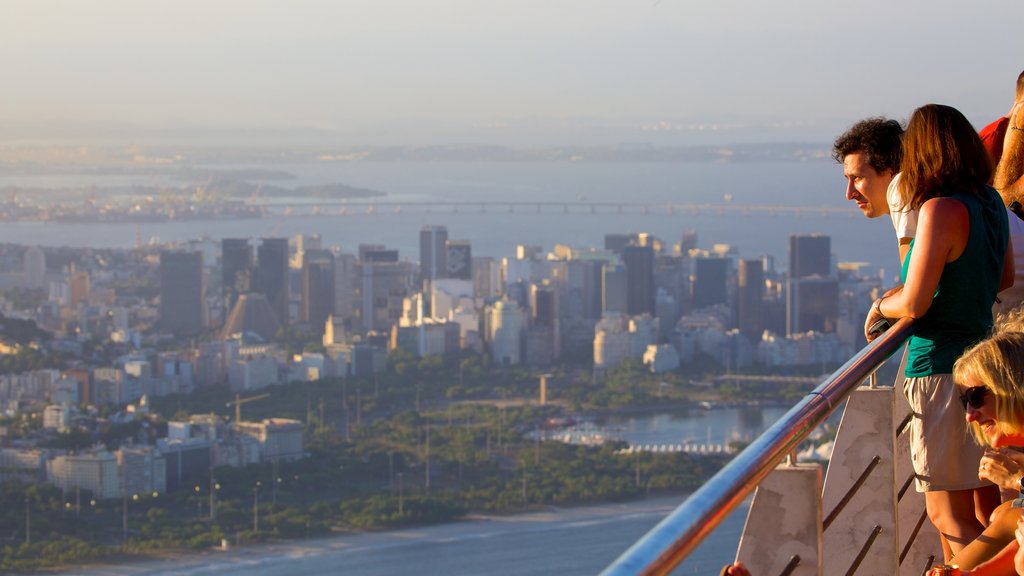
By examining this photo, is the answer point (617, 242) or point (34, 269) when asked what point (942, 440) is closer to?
point (34, 269)

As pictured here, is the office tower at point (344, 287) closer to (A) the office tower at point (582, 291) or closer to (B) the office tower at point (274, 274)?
(B) the office tower at point (274, 274)

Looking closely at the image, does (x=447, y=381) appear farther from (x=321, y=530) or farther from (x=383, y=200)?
(x=383, y=200)

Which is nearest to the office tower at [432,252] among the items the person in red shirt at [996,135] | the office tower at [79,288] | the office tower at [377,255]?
the office tower at [377,255]

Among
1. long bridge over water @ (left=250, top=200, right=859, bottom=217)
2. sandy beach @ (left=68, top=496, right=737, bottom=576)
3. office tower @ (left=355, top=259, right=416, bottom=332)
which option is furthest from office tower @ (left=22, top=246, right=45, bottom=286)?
sandy beach @ (left=68, top=496, right=737, bottom=576)

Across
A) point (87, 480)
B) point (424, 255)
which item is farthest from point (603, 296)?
point (87, 480)

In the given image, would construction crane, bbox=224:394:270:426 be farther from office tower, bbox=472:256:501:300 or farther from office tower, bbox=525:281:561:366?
office tower, bbox=472:256:501:300

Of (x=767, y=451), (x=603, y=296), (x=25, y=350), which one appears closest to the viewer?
(x=767, y=451)
